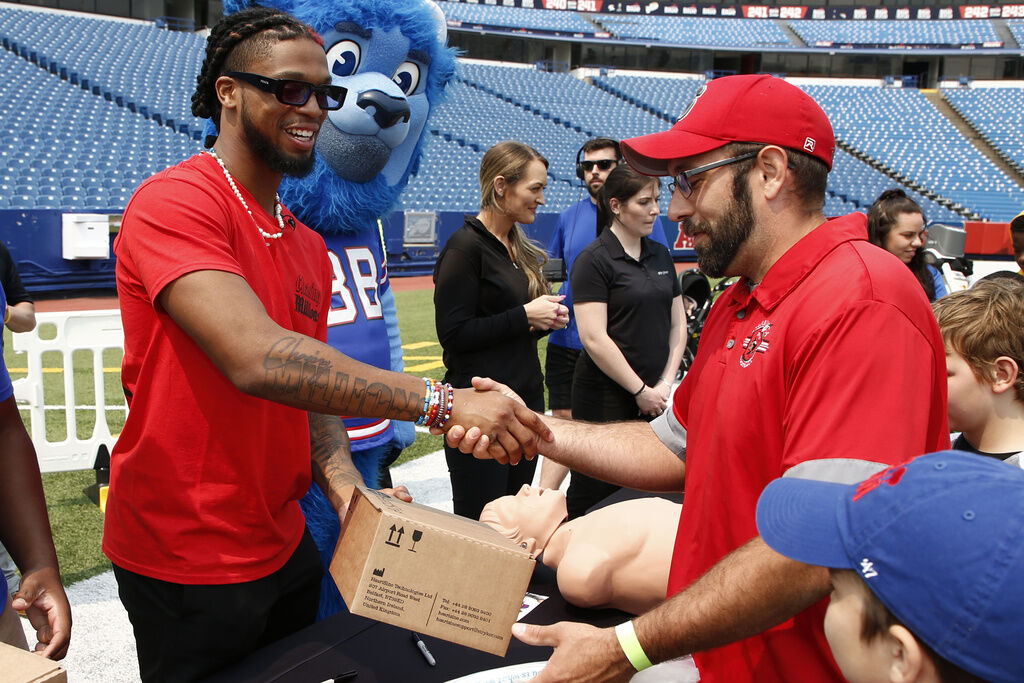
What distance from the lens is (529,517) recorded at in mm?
2410

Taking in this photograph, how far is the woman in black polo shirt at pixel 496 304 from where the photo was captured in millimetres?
3422

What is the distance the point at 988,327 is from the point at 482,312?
1.98 m

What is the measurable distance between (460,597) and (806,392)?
765 mm

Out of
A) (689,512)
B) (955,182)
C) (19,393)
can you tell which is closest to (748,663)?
(689,512)

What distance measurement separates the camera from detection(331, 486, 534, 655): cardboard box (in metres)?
1.52

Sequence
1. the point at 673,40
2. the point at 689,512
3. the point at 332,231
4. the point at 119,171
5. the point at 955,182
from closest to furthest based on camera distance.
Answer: the point at 689,512
the point at 332,231
the point at 119,171
the point at 955,182
the point at 673,40

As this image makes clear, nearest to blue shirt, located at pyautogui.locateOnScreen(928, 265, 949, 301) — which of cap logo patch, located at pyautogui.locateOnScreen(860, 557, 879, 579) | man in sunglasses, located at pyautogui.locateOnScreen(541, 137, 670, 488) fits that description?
man in sunglasses, located at pyautogui.locateOnScreen(541, 137, 670, 488)

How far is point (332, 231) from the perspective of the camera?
10.1 feet

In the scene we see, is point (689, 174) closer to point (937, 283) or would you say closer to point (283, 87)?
point (283, 87)

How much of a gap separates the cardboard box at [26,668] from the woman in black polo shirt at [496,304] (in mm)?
2249

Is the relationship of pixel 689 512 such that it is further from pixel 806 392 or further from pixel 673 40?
pixel 673 40

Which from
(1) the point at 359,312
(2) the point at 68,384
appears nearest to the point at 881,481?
(1) the point at 359,312

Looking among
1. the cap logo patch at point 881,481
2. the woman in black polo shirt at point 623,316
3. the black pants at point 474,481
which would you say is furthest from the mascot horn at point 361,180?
the cap logo patch at point 881,481

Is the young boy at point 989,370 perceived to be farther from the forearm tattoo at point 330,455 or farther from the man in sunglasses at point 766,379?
the forearm tattoo at point 330,455
